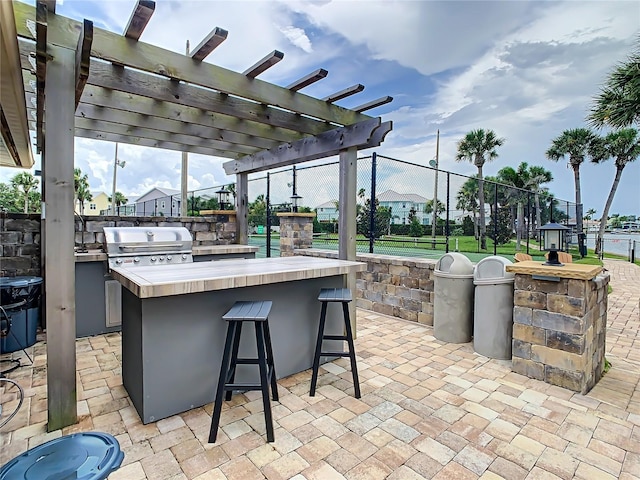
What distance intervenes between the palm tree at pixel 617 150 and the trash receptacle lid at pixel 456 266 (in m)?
13.9

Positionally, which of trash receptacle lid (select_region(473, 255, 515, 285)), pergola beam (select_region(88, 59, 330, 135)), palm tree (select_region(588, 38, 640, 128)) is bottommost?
trash receptacle lid (select_region(473, 255, 515, 285))

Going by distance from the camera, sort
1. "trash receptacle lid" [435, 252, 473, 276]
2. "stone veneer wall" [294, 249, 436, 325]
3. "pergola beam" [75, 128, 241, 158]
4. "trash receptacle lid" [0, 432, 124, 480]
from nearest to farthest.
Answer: "trash receptacle lid" [0, 432, 124, 480], "trash receptacle lid" [435, 252, 473, 276], "pergola beam" [75, 128, 241, 158], "stone veneer wall" [294, 249, 436, 325]

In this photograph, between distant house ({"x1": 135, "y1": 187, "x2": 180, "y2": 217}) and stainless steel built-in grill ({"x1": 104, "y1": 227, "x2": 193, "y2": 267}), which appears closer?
stainless steel built-in grill ({"x1": 104, "y1": 227, "x2": 193, "y2": 267})

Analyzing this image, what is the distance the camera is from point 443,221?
7.20 m

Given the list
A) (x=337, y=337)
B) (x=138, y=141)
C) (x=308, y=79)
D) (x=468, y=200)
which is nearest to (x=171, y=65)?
(x=308, y=79)

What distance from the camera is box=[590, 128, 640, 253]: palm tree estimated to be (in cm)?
1425

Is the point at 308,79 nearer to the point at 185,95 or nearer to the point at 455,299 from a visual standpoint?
the point at 185,95

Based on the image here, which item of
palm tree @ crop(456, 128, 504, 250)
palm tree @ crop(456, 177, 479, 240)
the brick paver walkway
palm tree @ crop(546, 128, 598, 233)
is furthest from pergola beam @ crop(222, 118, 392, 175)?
palm tree @ crop(546, 128, 598, 233)

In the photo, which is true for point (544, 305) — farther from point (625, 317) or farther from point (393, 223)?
point (393, 223)

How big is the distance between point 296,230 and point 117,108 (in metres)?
3.59

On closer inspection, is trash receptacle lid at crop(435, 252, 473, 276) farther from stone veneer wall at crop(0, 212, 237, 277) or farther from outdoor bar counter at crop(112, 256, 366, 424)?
stone veneer wall at crop(0, 212, 237, 277)

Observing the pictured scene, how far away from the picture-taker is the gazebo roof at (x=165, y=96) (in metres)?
2.06

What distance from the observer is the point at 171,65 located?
246 cm

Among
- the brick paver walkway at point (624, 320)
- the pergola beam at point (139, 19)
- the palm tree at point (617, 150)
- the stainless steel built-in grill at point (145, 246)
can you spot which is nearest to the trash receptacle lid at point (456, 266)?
the brick paver walkway at point (624, 320)
